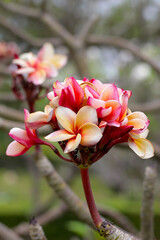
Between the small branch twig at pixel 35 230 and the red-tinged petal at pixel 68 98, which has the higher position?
the red-tinged petal at pixel 68 98

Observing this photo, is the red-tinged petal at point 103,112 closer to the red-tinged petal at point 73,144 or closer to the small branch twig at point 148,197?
the red-tinged petal at point 73,144


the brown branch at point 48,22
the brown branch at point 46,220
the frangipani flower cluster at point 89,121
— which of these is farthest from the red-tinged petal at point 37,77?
the brown branch at point 48,22

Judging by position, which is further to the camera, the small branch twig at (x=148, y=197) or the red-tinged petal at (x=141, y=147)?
the small branch twig at (x=148, y=197)

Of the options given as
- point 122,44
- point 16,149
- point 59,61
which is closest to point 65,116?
point 16,149

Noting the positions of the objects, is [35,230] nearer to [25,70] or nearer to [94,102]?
[94,102]

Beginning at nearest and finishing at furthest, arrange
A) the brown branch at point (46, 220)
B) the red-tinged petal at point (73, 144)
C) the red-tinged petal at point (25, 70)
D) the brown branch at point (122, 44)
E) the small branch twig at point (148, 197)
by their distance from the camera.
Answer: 1. the red-tinged petal at point (73, 144)
2. the small branch twig at point (148, 197)
3. the red-tinged petal at point (25, 70)
4. the brown branch at point (46, 220)
5. the brown branch at point (122, 44)

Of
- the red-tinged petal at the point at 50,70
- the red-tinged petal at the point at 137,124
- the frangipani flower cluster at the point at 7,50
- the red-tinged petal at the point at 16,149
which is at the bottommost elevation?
the red-tinged petal at the point at 137,124

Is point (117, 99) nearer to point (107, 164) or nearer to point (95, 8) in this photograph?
point (95, 8)
